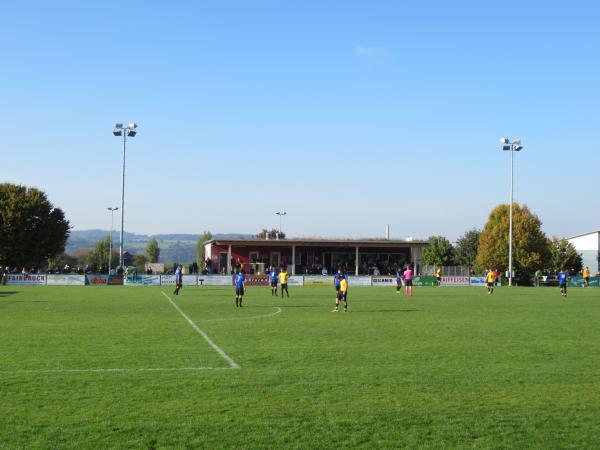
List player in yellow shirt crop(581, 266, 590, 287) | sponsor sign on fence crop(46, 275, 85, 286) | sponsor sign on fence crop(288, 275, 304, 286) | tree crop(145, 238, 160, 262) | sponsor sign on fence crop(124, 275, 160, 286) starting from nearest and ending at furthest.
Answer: sponsor sign on fence crop(46, 275, 85, 286) < sponsor sign on fence crop(124, 275, 160, 286) < player in yellow shirt crop(581, 266, 590, 287) < sponsor sign on fence crop(288, 275, 304, 286) < tree crop(145, 238, 160, 262)

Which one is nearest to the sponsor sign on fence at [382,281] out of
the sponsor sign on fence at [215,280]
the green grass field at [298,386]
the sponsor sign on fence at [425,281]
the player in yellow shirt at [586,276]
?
the sponsor sign on fence at [425,281]

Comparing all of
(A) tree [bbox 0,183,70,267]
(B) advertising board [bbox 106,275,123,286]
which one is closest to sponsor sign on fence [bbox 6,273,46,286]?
(B) advertising board [bbox 106,275,123,286]

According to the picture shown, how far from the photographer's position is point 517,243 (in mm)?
88125

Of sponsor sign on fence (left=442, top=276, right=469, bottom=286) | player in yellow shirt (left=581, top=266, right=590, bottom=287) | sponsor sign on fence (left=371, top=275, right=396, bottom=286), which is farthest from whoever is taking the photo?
sponsor sign on fence (left=442, top=276, right=469, bottom=286)

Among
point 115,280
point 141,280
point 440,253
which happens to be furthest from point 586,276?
point 440,253

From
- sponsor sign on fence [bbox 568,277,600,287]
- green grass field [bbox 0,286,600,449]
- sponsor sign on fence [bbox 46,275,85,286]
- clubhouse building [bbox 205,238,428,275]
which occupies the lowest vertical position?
green grass field [bbox 0,286,600,449]

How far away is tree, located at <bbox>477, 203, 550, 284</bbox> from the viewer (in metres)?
87.5

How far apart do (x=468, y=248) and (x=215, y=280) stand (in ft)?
203

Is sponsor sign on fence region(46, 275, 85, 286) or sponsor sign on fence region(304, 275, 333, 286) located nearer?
sponsor sign on fence region(46, 275, 85, 286)

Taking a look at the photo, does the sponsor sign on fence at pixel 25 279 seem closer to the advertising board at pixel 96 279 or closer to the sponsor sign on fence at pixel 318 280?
the advertising board at pixel 96 279

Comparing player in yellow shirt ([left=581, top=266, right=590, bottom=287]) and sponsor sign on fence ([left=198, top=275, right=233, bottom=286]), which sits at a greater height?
player in yellow shirt ([left=581, top=266, right=590, bottom=287])

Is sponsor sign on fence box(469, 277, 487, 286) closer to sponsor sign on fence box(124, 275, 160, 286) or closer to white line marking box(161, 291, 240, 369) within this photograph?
sponsor sign on fence box(124, 275, 160, 286)

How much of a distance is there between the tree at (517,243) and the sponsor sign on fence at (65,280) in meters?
51.6

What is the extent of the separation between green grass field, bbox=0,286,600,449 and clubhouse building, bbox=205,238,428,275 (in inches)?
2268
